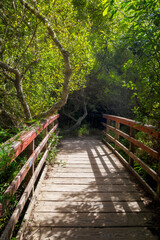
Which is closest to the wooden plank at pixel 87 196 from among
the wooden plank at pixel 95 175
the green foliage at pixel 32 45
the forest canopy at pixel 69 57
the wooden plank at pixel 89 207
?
the wooden plank at pixel 89 207

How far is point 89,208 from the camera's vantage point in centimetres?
288

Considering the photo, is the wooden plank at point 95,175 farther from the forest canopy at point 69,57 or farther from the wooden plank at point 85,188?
the forest canopy at point 69,57

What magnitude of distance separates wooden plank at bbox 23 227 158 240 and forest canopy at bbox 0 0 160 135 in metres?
1.53

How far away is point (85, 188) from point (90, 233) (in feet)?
4.06

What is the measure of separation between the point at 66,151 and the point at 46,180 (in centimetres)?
260

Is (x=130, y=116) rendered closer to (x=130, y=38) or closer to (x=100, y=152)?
(x=100, y=152)

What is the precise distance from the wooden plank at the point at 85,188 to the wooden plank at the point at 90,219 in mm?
747

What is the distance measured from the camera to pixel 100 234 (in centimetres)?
233

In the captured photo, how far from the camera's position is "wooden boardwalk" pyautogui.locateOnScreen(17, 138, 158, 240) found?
2350mm

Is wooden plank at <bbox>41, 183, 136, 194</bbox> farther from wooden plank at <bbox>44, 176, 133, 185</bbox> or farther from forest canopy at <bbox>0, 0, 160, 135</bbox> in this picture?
forest canopy at <bbox>0, 0, 160, 135</bbox>

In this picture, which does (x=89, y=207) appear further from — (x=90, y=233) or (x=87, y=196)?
(x=90, y=233)

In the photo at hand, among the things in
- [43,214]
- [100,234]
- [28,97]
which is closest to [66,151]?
[28,97]

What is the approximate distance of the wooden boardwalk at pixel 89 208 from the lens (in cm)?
235

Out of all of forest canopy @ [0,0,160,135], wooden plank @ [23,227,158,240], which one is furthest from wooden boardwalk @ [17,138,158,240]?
forest canopy @ [0,0,160,135]
